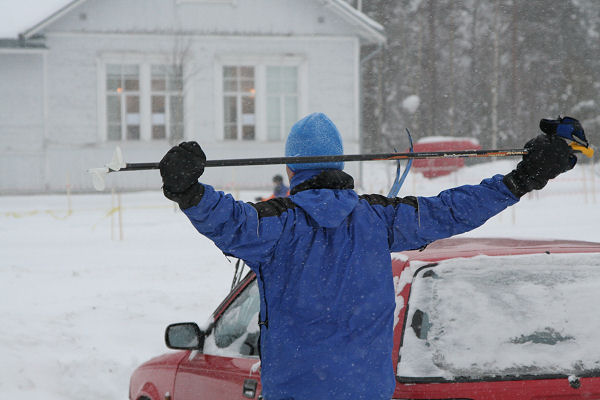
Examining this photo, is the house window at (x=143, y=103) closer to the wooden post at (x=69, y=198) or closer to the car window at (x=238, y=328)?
the wooden post at (x=69, y=198)

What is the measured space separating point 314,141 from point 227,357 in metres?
1.37

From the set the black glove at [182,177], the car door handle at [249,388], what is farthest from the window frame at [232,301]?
the black glove at [182,177]

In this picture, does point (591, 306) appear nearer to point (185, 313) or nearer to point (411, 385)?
point (411, 385)

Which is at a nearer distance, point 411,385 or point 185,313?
point 411,385

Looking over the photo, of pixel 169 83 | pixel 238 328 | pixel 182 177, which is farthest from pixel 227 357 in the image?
pixel 169 83

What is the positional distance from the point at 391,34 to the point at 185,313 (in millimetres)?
38217

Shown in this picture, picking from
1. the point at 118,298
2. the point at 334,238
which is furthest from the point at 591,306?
the point at 118,298

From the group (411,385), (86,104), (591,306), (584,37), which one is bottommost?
(411,385)

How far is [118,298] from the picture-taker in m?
9.20

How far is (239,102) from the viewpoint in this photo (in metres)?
21.9

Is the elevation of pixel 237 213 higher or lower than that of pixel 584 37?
lower

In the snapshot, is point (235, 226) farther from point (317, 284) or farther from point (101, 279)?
point (101, 279)

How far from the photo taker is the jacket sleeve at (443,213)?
250 cm

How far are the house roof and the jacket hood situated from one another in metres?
18.9
